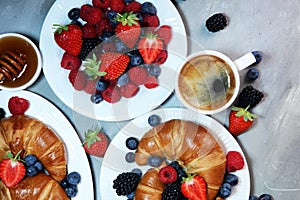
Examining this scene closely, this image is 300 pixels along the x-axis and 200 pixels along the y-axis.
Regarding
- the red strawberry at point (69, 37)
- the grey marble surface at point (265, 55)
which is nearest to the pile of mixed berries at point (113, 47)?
the red strawberry at point (69, 37)

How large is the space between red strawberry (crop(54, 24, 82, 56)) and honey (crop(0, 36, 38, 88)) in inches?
3.3

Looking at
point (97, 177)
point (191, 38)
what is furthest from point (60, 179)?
point (191, 38)

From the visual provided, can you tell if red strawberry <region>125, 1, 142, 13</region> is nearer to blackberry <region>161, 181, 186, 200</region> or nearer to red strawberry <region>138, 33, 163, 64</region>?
red strawberry <region>138, 33, 163, 64</region>

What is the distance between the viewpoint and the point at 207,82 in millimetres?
1376

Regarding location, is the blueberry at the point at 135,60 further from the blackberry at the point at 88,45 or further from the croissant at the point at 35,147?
the croissant at the point at 35,147

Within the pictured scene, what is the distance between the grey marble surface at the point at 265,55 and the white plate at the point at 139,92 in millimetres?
57

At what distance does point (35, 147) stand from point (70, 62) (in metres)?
0.23

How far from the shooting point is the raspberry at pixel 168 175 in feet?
4.26

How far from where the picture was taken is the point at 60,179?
→ 136 cm

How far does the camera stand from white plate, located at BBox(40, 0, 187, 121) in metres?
1.36

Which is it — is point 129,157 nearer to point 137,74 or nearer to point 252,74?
point 137,74

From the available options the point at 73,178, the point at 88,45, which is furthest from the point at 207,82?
the point at 73,178

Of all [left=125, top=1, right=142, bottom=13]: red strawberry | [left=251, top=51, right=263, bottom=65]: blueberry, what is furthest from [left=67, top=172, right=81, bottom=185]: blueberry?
[left=251, top=51, right=263, bottom=65]: blueberry

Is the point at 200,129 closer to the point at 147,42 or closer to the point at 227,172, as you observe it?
the point at 227,172
